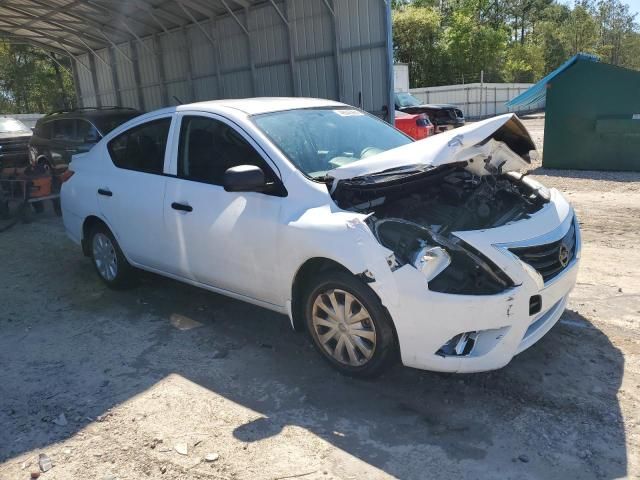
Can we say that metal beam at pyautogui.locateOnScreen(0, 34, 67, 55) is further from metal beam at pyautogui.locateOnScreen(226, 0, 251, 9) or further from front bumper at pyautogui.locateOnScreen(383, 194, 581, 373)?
front bumper at pyautogui.locateOnScreen(383, 194, 581, 373)

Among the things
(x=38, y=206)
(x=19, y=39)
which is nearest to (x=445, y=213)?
(x=38, y=206)

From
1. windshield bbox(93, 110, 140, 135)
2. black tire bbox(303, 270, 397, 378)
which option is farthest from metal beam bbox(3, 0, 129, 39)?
black tire bbox(303, 270, 397, 378)

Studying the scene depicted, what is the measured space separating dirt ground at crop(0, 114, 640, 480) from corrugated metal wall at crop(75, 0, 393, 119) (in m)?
8.04

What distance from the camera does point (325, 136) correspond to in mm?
4121

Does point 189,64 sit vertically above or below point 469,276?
above

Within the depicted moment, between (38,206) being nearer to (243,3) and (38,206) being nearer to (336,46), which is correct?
(336,46)

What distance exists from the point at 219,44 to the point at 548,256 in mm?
13468

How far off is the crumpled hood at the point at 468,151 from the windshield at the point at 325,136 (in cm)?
36

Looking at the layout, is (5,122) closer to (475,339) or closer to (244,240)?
(244,240)

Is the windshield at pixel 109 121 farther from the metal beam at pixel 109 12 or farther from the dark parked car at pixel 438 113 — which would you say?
the dark parked car at pixel 438 113

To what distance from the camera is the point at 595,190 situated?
870cm

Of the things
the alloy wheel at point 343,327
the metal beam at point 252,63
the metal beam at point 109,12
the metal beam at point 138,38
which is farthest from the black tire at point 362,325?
the metal beam at point 138,38

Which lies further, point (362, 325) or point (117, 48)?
point (117, 48)

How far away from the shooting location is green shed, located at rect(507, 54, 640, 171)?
955 centimetres
